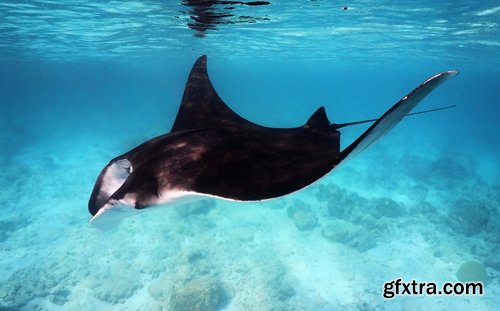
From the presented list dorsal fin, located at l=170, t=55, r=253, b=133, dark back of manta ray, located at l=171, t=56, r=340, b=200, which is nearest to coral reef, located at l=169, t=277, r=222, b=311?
dorsal fin, located at l=170, t=55, r=253, b=133

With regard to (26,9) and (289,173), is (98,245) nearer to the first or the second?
(26,9)

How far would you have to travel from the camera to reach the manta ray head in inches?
138

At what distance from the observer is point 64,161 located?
28453mm

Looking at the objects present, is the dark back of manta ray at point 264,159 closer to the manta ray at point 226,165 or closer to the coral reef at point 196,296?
the manta ray at point 226,165

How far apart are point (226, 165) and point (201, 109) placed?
304cm

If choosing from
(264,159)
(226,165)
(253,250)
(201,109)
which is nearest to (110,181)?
(226,165)

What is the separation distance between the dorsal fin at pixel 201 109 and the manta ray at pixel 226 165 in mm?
1100

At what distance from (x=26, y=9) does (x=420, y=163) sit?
3012 centimetres

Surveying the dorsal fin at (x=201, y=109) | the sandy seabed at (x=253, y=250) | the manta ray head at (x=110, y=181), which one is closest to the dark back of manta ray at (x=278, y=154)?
the dorsal fin at (x=201, y=109)

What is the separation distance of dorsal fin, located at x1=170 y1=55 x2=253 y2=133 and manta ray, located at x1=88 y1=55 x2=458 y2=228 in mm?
1100

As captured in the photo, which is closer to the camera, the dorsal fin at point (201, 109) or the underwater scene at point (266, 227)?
the dorsal fin at point (201, 109)

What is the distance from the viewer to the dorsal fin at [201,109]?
550 centimetres

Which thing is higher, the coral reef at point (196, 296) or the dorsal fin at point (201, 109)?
the dorsal fin at point (201, 109)

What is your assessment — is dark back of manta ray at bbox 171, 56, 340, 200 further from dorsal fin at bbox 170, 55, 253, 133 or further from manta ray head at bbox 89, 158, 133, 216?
manta ray head at bbox 89, 158, 133, 216
